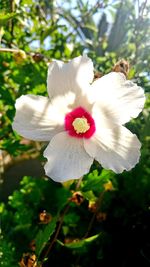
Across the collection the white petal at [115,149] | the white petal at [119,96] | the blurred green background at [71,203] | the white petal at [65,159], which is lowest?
the blurred green background at [71,203]

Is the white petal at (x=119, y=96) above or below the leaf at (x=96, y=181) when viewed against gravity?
above

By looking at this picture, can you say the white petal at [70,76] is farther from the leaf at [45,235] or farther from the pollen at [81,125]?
the leaf at [45,235]

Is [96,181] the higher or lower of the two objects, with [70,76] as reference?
lower

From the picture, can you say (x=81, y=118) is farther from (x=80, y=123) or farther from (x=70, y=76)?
(x=70, y=76)

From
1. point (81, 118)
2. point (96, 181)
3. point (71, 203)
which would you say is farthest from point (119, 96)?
point (71, 203)

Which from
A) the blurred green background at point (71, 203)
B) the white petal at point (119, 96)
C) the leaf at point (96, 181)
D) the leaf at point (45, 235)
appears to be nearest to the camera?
the white petal at point (119, 96)

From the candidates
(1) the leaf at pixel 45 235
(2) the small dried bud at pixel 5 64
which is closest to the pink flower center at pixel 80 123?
(1) the leaf at pixel 45 235

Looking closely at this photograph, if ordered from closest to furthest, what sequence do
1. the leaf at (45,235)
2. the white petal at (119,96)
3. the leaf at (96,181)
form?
the white petal at (119,96) → the leaf at (45,235) → the leaf at (96,181)
